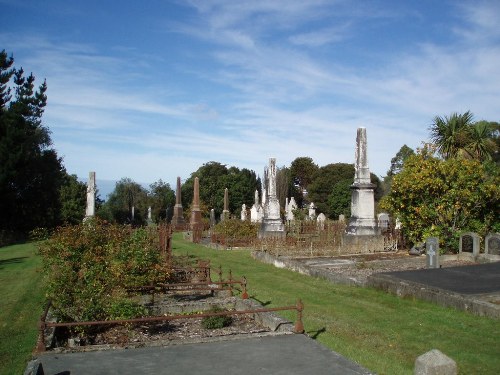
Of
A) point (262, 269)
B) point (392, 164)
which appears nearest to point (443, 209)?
point (262, 269)

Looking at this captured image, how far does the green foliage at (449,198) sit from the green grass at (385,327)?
732cm

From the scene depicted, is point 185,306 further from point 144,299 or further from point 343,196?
point 343,196

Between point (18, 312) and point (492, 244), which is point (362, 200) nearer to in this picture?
point (492, 244)

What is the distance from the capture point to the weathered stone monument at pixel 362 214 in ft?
65.3

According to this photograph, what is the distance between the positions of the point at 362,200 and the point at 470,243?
474cm

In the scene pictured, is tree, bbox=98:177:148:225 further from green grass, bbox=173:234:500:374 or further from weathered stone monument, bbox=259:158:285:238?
green grass, bbox=173:234:500:374

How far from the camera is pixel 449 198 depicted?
59.6 ft

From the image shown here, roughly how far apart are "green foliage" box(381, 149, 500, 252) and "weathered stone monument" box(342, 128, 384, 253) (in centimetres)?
170

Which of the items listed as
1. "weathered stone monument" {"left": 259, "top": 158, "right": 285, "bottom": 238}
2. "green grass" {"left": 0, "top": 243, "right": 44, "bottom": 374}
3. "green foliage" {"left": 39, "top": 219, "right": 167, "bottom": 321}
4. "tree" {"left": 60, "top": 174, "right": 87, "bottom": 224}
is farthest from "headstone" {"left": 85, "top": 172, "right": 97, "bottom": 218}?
"green foliage" {"left": 39, "top": 219, "right": 167, "bottom": 321}

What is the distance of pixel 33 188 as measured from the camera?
36.7 metres

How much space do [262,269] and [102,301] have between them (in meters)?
8.67

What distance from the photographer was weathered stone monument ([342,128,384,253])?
19.9 m

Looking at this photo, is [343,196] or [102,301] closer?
[102,301]

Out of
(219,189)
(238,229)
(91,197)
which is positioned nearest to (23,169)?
(91,197)
